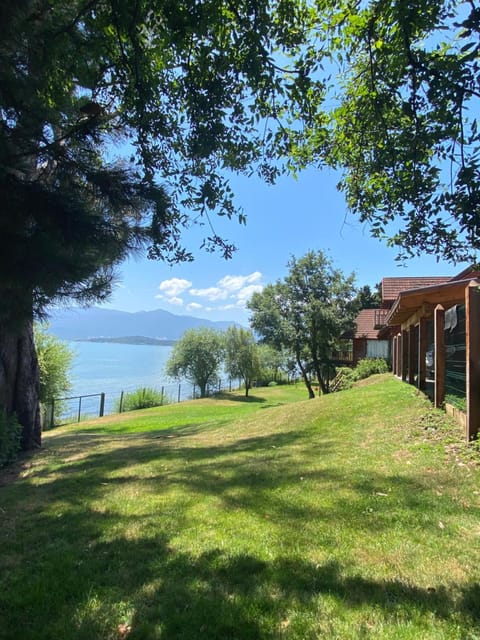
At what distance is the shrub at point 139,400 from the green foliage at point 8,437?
1735 cm

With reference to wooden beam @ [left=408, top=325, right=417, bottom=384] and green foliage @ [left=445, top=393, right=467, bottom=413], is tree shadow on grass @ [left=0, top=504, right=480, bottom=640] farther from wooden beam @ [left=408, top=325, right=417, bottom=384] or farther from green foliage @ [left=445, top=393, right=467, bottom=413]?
wooden beam @ [left=408, top=325, right=417, bottom=384]

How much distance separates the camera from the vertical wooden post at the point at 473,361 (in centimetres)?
496

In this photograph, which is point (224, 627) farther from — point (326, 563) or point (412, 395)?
point (412, 395)

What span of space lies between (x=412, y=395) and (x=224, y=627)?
7839 millimetres

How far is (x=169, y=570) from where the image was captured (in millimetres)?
2537

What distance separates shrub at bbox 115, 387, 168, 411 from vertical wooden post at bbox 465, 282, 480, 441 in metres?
21.9

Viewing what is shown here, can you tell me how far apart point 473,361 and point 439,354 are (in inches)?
64.1

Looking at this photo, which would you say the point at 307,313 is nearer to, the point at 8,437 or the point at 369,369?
the point at 369,369

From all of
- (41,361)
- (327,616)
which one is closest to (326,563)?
(327,616)

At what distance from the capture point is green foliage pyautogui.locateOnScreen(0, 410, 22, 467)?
652cm

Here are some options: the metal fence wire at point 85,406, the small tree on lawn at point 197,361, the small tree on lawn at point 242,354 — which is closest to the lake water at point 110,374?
the metal fence wire at point 85,406

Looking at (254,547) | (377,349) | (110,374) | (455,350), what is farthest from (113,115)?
(110,374)

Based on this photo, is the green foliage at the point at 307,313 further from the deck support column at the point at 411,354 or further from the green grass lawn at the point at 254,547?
the green grass lawn at the point at 254,547

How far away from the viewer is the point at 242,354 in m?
34.1
